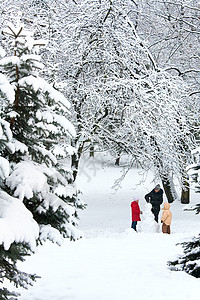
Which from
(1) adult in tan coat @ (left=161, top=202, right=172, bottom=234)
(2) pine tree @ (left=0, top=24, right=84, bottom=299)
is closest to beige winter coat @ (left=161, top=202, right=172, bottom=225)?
(1) adult in tan coat @ (left=161, top=202, right=172, bottom=234)

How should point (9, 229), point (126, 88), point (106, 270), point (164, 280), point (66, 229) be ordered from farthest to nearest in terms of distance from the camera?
point (126, 88), point (106, 270), point (164, 280), point (66, 229), point (9, 229)

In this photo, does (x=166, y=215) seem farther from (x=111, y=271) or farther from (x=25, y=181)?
(x=25, y=181)

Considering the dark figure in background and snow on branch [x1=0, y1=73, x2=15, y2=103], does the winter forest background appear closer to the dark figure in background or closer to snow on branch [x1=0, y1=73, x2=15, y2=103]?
the dark figure in background

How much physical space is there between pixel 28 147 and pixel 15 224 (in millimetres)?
1076

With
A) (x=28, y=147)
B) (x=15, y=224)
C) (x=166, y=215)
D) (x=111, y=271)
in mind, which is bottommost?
(x=111, y=271)

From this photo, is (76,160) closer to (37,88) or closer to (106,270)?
(106,270)

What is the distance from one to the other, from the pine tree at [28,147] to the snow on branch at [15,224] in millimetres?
10

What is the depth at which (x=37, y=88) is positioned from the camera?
3.65 metres

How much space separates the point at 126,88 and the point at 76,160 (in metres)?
2.42

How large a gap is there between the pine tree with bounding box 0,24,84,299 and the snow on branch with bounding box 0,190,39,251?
0.03ft

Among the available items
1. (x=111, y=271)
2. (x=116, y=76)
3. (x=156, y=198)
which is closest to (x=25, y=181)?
(x=111, y=271)

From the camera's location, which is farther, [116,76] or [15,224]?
[116,76]

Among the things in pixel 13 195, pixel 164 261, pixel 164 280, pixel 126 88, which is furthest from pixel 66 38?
pixel 13 195

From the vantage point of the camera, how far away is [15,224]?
10.3ft
